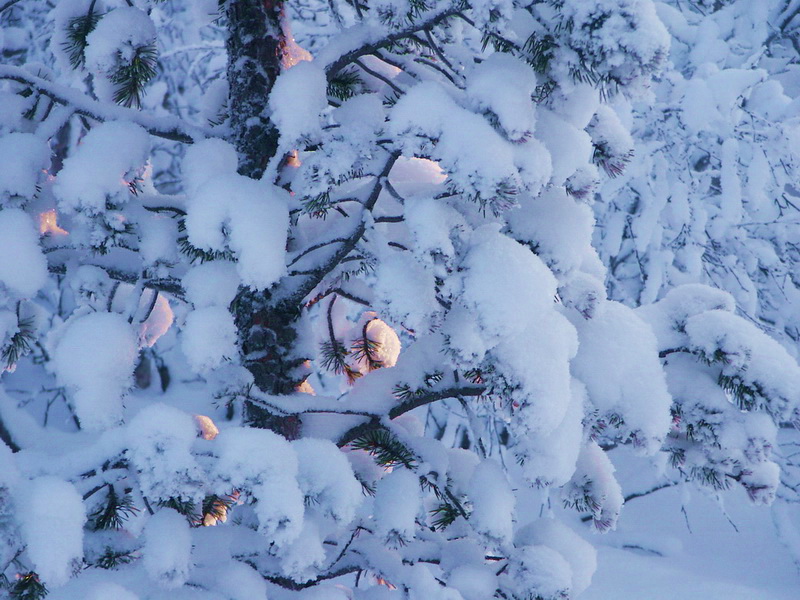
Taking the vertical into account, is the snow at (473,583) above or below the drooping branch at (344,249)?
below

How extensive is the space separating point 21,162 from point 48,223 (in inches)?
15.4

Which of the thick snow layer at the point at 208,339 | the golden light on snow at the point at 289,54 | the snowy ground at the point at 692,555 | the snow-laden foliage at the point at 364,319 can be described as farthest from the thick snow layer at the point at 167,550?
the snowy ground at the point at 692,555

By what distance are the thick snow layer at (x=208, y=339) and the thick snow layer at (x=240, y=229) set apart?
166 millimetres

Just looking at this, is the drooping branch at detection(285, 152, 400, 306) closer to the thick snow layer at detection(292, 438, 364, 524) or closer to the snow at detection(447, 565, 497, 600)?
the thick snow layer at detection(292, 438, 364, 524)

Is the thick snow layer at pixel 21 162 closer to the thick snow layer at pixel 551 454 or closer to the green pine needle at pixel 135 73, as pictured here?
the green pine needle at pixel 135 73

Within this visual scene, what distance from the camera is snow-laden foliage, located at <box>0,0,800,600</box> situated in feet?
6.41

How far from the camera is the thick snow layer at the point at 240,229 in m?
2.11

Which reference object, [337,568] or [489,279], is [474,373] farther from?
[337,568]

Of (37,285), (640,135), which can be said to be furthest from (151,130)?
(640,135)

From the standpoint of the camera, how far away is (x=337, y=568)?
2.78 metres

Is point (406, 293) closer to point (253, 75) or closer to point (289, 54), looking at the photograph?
point (253, 75)

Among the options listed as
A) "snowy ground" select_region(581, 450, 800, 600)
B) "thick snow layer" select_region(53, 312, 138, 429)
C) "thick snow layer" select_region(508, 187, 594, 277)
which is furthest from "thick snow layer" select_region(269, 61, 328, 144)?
"snowy ground" select_region(581, 450, 800, 600)

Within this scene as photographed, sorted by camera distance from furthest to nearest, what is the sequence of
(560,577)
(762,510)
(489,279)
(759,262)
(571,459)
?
1. (762,510)
2. (759,262)
3. (560,577)
4. (571,459)
5. (489,279)

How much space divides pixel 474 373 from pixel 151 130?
1.58 metres
